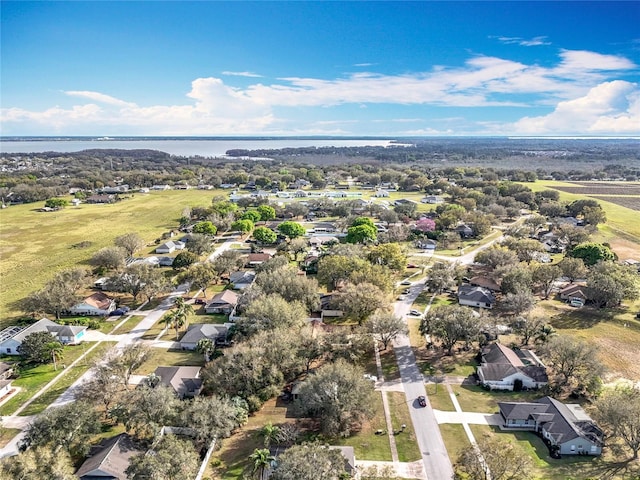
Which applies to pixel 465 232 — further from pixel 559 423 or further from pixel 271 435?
pixel 271 435

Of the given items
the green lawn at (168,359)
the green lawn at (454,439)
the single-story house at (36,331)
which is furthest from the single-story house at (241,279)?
the green lawn at (454,439)

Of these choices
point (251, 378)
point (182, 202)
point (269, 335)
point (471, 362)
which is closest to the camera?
point (251, 378)

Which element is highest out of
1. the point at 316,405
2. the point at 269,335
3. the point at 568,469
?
the point at 269,335

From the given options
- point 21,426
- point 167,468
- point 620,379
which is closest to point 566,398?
point 620,379

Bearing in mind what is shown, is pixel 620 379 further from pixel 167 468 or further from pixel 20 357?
pixel 20 357

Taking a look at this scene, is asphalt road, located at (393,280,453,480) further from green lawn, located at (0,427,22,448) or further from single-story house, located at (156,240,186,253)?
single-story house, located at (156,240,186,253)

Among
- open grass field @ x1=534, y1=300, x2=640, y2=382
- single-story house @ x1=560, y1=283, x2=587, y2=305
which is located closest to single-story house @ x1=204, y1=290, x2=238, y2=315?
open grass field @ x1=534, y1=300, x2=640, y2=382
